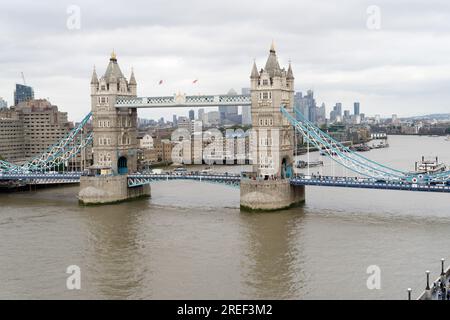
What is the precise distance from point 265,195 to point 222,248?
12389 millimetres

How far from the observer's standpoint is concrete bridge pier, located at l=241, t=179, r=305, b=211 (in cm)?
4519

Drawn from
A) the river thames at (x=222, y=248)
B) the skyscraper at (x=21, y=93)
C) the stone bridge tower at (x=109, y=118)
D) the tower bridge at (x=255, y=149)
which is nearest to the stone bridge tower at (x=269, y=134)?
the tower bridge at (x=255, y=149)

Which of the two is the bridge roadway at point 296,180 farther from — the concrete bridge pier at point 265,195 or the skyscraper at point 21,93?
the skyscraper at point 21,93

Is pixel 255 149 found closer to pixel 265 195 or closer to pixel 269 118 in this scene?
pixel 269 118

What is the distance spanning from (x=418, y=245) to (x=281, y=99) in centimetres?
1977

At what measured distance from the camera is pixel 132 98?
53750 mm

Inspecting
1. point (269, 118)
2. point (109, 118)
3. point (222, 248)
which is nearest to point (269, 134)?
point (269, 118)

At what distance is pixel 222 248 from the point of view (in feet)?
110

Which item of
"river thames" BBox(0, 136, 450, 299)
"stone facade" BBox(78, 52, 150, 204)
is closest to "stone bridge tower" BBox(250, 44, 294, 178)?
"river thames" BBox(0, 136, 450, 299)

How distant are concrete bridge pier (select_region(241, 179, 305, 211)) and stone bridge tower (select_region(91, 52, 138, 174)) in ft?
47.2

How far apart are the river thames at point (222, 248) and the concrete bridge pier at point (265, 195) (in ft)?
3.75

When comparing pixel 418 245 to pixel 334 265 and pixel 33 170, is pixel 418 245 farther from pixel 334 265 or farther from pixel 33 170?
pixel 33 170

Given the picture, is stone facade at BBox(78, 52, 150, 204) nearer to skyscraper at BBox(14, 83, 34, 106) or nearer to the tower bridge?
the tower bridge
